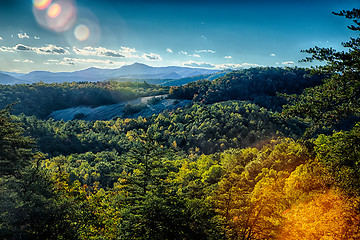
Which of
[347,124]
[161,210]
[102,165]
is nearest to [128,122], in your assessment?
[102,165]

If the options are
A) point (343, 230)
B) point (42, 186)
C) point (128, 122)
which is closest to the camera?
point (343, 230)

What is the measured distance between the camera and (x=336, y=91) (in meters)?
12.4

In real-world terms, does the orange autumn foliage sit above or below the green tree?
below

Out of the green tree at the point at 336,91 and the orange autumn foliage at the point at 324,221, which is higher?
the green tree at the point at 336,91

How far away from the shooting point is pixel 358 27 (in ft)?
37.3

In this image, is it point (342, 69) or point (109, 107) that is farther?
point (109, 107)

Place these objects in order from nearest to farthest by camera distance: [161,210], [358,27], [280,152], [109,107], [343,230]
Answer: [343,230] → [358,27] → [161,210] → [280,152] → [109,107]

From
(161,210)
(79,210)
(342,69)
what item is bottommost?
(79,210)

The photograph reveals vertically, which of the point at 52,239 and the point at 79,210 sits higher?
the point at 52,239

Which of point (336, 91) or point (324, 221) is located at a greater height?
point (336, 91)

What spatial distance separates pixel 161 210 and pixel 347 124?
187353 mm

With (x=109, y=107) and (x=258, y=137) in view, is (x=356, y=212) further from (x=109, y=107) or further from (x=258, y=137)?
(x=109, y=107)

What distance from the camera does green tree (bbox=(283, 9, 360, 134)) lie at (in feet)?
37.6

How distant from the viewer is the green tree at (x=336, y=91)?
37.6 feet
